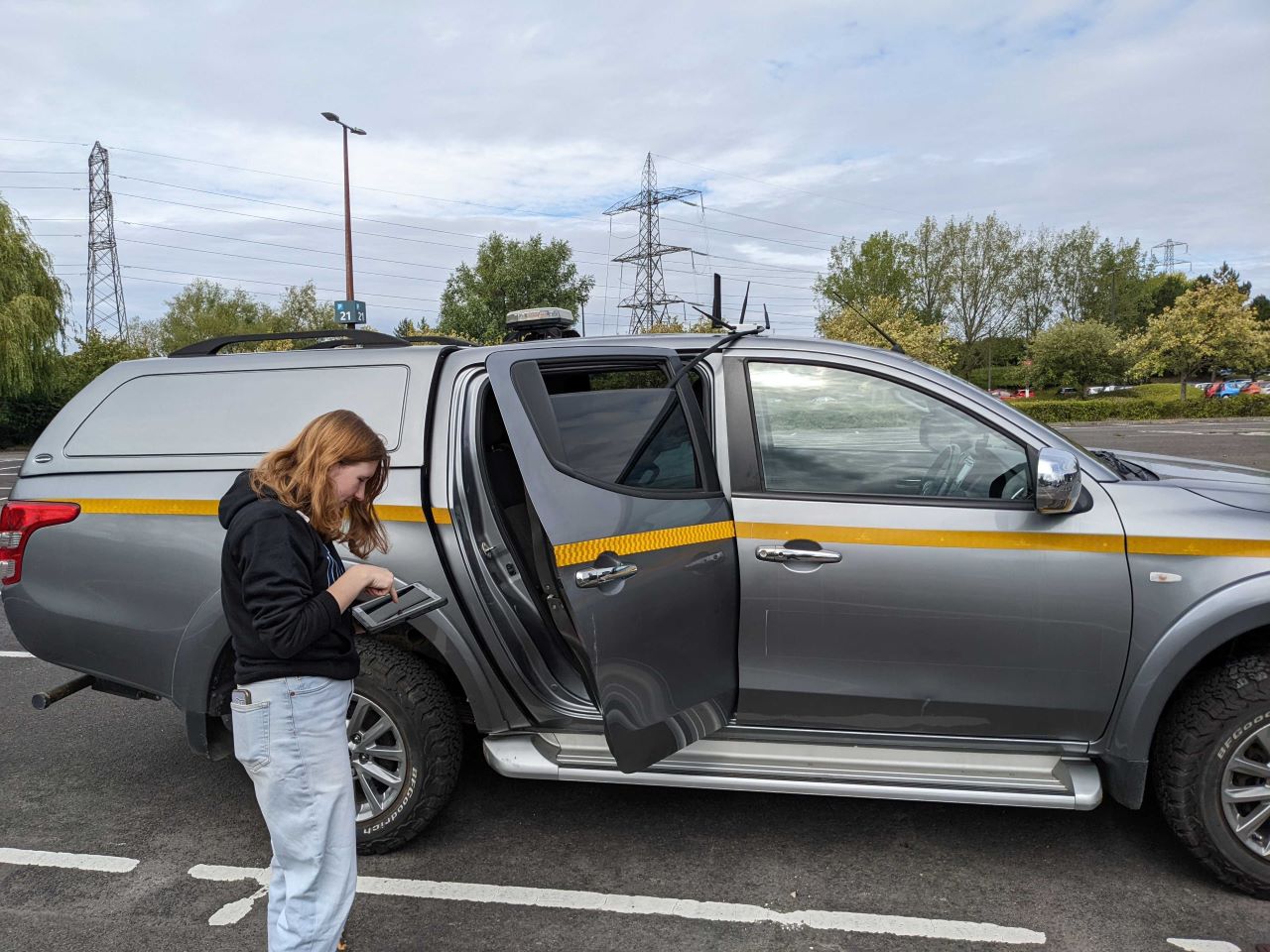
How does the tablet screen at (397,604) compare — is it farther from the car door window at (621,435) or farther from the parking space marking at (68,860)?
the parking space marking at (68,860)

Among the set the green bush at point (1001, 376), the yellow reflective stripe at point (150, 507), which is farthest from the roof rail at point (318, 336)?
the green bush at point (1001, 376)

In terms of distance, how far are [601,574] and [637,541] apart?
0.17 meters

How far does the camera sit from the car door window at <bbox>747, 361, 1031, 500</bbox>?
10.5ft

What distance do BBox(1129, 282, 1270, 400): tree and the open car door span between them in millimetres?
41677

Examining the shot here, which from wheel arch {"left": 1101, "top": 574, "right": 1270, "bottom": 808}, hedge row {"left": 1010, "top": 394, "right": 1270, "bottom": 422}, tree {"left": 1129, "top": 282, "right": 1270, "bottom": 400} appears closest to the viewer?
wheel arch {"left": 1101, "top": 574, "right": 1270, "bottom": 808}

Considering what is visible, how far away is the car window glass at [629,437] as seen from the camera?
305 cm

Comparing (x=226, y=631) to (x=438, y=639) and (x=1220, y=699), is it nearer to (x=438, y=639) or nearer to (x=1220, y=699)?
(x=438, y=639)

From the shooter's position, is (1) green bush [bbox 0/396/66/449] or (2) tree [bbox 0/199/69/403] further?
(1) green bush [bbox 0/396/66/449]

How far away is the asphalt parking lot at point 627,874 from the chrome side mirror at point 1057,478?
1.33 meters

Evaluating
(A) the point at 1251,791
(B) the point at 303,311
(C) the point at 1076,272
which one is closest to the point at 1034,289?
(C) the point at 1076,272

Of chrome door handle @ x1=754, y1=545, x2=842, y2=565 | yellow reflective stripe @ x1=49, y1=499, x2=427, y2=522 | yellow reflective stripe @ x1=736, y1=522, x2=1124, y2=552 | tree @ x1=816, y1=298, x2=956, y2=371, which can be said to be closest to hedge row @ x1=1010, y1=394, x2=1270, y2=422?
tree @ x1=816, y1=298, x2=956, y2=371

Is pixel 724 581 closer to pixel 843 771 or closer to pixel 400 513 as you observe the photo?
pixel 843 771

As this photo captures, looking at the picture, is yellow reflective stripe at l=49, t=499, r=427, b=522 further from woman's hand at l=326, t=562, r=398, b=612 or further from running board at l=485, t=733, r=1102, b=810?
woman's hand at l=326, t=562, r=398, b=612

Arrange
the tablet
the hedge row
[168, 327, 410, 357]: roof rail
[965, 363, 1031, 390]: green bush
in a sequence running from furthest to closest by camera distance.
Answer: [965, 363, 1031, 390]: green bush, the hedge row, [168, 327, 410, 357]: roof rail, the tablet
